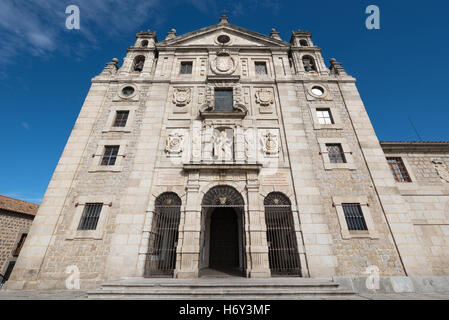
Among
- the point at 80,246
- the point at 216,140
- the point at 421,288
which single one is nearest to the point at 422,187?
the point at 421,288

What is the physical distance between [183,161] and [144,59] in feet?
35.5

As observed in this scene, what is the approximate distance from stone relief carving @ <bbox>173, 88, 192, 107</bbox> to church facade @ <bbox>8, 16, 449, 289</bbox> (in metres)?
0.08

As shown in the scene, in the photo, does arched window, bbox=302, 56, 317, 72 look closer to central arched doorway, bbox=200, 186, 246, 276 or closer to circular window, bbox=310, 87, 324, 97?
circular window, bbox=310, 87, 324, 97

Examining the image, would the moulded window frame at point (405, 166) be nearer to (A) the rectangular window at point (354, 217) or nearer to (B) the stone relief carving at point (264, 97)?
(A) the rectangular window at point (354, 217)

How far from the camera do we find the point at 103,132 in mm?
12070

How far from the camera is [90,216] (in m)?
9.74

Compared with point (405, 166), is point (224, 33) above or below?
above

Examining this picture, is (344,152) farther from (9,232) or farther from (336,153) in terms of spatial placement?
(9,232)

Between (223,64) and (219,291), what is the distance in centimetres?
1468

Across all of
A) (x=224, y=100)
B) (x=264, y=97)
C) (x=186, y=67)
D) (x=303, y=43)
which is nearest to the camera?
(x=264, y=97)

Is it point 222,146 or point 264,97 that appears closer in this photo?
point 222,146

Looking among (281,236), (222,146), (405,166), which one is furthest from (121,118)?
(405,166)

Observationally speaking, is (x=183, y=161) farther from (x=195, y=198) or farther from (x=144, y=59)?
(x=144, y=59)

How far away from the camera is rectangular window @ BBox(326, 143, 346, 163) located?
37.2 feet
